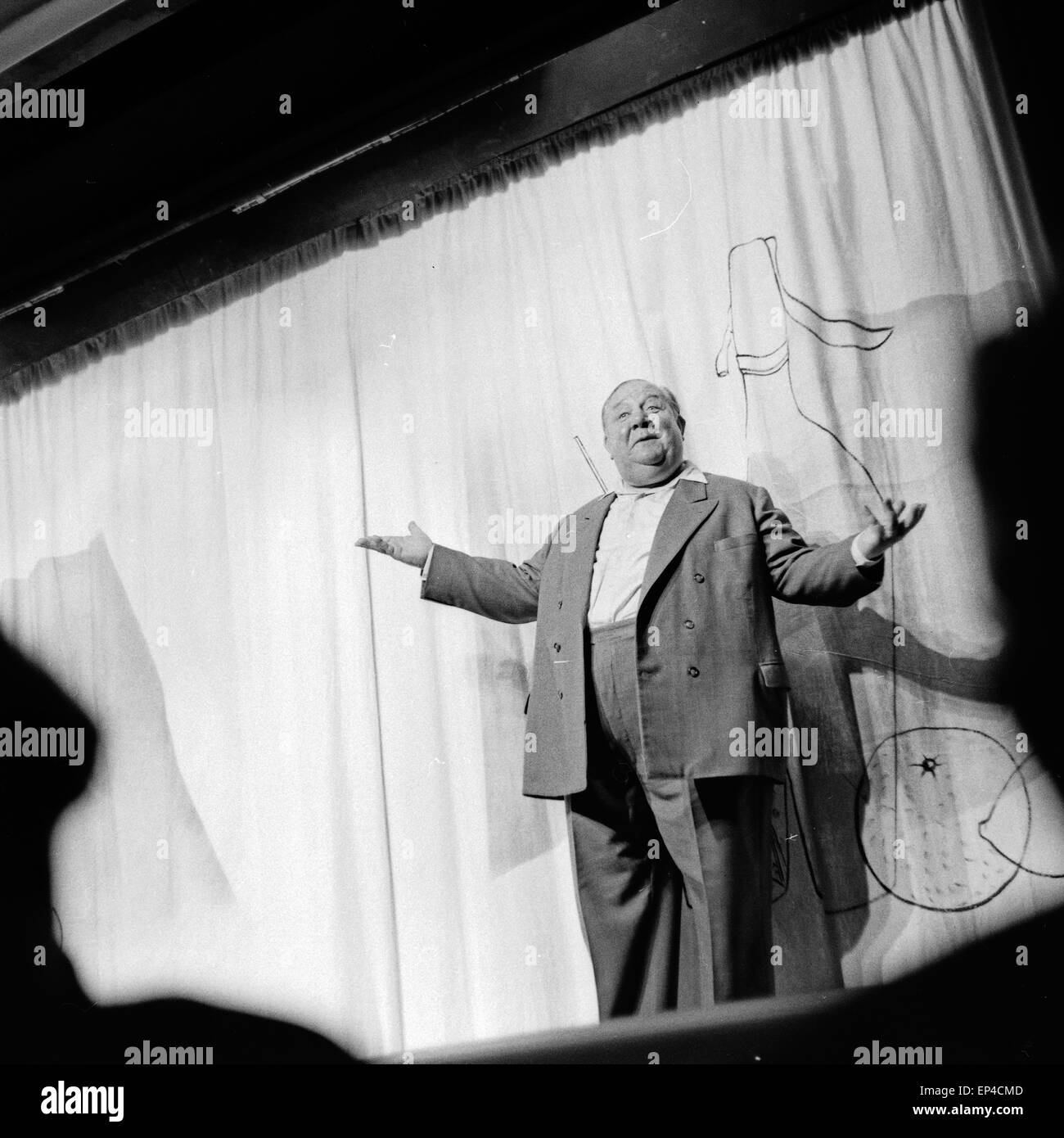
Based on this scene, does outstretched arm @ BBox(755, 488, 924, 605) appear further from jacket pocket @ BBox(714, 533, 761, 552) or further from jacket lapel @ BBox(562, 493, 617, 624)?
jacket lapel @ BBox(562, 493, 617, 624)

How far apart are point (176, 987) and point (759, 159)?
2.71 metres

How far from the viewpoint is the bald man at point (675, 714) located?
2.59m

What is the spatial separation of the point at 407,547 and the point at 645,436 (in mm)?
663

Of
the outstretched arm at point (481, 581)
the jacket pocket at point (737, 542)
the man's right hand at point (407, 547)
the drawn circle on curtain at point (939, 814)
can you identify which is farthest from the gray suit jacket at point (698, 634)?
the man's right hand at point (407, 547)

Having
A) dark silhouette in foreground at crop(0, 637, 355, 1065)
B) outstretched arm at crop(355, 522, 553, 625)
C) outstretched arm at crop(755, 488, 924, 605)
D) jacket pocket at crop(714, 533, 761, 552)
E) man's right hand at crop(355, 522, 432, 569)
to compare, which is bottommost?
dark silhouette in foreground at crop(0, 637, 355, 1065)

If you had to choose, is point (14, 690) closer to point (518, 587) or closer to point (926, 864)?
point (518, 587)

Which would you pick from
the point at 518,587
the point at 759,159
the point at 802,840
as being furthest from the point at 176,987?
the point at 759,159

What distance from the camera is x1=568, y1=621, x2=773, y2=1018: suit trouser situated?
2570 mm

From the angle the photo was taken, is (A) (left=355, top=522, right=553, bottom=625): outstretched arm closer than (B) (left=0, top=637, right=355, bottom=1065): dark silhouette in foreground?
Yes

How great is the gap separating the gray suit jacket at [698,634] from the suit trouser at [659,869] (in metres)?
0.04

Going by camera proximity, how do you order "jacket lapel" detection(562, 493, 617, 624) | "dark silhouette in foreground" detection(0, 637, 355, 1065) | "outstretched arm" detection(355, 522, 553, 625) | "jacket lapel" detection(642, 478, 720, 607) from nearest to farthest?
"jacket lapel" detection(642, 478, 720, 607) → "jacket lapel" detection(562, 493, 617, 624) → "outstretched arm" detection(355, 522, 553, 625) → "dark silhouette in foreground" detection(0, 637, 355, 1065)

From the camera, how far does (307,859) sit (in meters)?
3.34

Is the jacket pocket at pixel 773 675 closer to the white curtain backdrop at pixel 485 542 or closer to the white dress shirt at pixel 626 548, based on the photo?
the white curtain backdrop at pixel 485 542

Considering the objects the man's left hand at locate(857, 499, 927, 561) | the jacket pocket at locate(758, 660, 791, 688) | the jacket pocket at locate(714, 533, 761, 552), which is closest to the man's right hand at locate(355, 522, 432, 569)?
the jacket pocket at locate(714, 533, 761, 552)
